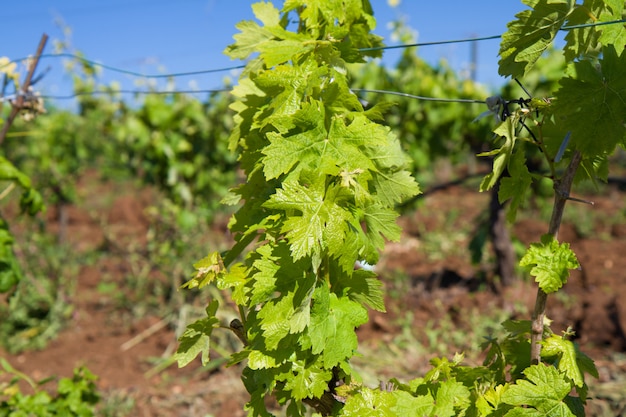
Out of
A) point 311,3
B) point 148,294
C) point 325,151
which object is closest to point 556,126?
point 325,151

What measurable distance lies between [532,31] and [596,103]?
0.68ft

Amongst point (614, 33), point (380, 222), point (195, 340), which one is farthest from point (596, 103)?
point (195, 340)

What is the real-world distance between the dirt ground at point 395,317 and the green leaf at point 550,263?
6.30 feet

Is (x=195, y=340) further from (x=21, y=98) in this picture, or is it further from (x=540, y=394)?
(x=21, y=98)

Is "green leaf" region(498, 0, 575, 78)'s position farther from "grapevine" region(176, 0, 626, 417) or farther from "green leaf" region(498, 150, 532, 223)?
"green leaf" region(498, 150, 532, 223)

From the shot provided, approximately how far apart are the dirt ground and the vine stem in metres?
1.78

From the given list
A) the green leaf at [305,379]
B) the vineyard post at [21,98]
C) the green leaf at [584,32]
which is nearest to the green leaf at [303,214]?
the green leaf at [305,379]

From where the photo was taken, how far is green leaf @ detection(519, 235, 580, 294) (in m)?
1.32

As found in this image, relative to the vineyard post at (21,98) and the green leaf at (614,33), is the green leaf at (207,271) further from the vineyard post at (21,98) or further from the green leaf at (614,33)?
the vineyard post at (21,98)

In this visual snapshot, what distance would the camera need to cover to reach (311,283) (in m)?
1.31

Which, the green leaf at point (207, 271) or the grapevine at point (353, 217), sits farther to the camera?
the green leaf at point (207, 271)

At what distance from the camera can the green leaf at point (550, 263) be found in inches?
51.9

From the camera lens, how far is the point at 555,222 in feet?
4.50

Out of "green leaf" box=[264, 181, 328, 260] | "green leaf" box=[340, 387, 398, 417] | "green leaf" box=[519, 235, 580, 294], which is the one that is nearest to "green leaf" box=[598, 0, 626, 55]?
"green leaf" box=[519, 235, 580, 294]
